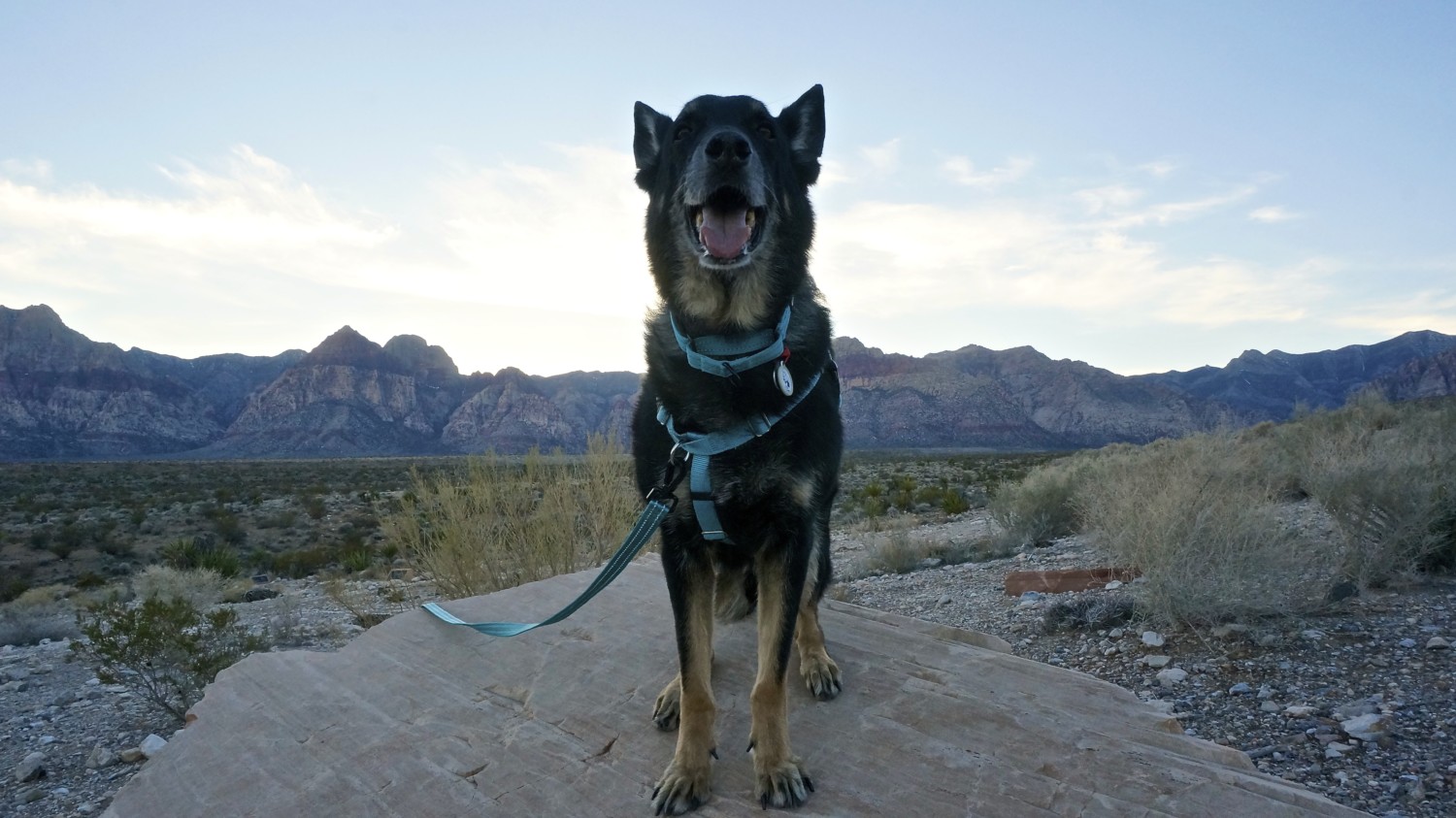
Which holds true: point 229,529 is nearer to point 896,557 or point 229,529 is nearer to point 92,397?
point 896,557

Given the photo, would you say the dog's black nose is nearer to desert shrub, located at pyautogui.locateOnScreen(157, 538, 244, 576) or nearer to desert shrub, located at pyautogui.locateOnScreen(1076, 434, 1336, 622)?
desert shrub, located at pyautogui.locateOnScreen(1076, 434, 1336, 622)

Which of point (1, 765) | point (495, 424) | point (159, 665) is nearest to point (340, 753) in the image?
point (1, 765)

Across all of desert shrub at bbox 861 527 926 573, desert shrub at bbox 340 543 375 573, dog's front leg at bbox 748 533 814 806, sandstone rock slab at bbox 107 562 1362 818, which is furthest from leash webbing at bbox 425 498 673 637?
desert shrub at bbox 340 543 375 573

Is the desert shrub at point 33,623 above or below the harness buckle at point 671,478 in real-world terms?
below

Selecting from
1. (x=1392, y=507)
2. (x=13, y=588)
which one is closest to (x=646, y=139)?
(x=1392, y=507)

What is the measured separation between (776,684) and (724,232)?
5.57ft

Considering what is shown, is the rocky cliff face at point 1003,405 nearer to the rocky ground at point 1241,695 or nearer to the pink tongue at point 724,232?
the rocky ground at point 1241,695

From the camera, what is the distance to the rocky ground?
12.3 feet

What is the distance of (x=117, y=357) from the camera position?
12594 centimetres

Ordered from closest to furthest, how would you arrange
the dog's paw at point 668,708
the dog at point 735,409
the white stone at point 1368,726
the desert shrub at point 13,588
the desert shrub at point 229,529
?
the dog at point 735,409
the dog's paw at point 668,708
the white stone at point 1368,726
the desert shrub at point 13,588
the desert shrub at point 229,529

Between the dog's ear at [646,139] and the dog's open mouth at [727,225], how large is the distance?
65 cm

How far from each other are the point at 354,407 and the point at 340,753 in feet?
435

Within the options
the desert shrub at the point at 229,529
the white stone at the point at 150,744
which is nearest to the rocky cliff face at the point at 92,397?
the desert shrub at the point at 229,529

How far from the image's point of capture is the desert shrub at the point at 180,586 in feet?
32.1
